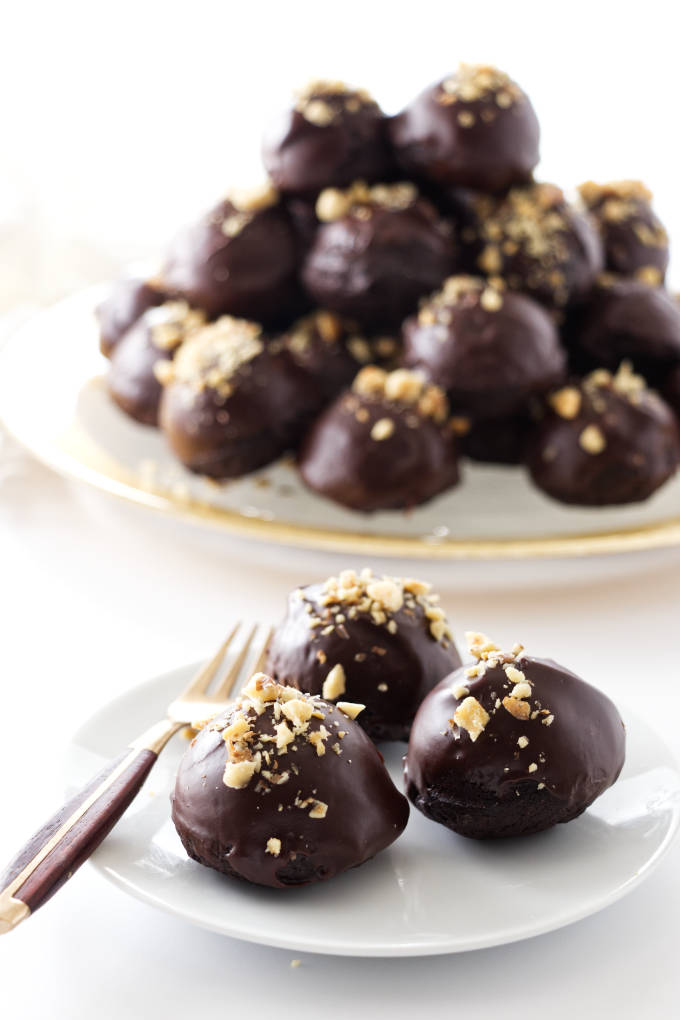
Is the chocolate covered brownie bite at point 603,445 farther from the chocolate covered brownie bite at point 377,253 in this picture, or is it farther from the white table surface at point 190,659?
the chocolate covered brownie bite at point 377,253

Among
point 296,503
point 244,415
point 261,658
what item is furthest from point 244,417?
point 261,658

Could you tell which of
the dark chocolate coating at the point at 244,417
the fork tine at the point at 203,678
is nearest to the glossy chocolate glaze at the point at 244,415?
the dark chocolate coating at the point at 244,417

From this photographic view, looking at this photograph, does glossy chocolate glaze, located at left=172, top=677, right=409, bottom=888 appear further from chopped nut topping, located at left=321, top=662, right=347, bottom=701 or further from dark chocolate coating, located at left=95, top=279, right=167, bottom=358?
dark chocolate coating, located at left=95, top=279, right=167, bottom=358

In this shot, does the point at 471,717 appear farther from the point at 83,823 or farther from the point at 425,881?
the point at 83,823

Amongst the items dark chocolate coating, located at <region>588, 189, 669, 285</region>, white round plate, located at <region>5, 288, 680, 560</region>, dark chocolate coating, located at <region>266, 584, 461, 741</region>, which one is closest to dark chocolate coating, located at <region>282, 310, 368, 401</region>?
white round plate, located at <region>5, 288, 680, 560</region>

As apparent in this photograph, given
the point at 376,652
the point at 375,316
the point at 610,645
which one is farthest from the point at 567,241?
the point at 376,652

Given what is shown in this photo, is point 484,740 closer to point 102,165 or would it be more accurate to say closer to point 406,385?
point 406,385
